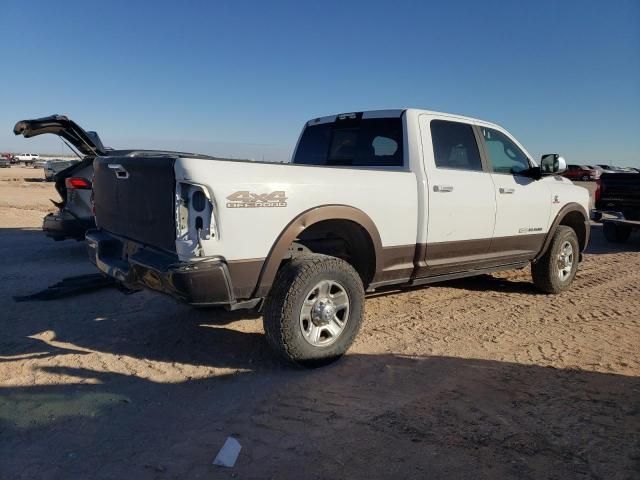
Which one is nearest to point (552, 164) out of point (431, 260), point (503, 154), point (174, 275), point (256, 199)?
point (503, 154)

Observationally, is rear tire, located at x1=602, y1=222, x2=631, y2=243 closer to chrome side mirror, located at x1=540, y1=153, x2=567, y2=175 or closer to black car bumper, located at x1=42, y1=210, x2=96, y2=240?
chrome side mirror, located at x1=540, y1=153, x2=567, y2=175

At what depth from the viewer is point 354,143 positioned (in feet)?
18.0

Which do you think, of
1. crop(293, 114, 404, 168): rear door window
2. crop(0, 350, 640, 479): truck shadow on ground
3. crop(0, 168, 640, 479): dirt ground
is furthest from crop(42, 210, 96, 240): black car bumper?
crop(0, 350, 640, 479): truck shadow on ground

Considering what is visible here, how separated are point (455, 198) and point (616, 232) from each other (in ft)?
27.8

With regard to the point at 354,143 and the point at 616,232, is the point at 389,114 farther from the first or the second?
the point at 616,232

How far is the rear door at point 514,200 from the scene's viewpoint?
566cm

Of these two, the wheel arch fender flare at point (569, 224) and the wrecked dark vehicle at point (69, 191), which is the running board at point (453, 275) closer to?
the wheel arch fender flare at point (569, 224)

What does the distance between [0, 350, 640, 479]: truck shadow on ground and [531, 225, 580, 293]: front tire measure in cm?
263

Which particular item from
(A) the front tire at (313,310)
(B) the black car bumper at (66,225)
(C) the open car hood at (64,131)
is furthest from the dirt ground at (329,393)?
(C) the open car hood at (64,131)

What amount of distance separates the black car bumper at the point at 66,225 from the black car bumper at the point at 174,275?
13.0 ft

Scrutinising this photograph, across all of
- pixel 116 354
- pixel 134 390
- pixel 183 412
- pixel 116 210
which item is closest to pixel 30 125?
pixel 116 210

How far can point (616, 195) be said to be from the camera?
37.0 feet

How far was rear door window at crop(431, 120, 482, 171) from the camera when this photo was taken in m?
5.12

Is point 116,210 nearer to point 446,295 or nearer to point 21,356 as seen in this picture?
point 21,356
